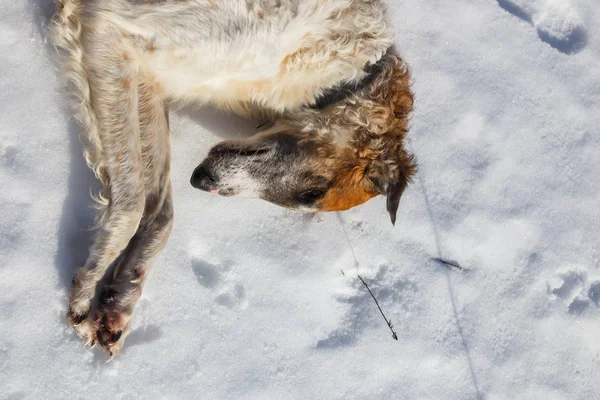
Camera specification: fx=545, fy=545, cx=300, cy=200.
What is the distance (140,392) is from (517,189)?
3.48 metres

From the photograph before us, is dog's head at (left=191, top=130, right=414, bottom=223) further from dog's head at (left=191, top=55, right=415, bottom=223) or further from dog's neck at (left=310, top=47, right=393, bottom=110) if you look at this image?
dog's neck at (left=310, top=47, right=393, bottom=110)

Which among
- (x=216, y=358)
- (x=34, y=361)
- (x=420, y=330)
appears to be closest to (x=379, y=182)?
(x=420, y=330)

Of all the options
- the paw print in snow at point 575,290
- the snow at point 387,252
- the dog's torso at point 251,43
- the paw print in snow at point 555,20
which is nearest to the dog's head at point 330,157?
the dog's torso at point 251,43

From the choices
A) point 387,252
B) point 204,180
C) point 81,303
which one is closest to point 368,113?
point 204,180

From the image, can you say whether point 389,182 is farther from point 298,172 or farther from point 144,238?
point 144,238

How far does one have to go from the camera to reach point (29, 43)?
3785 millimetres

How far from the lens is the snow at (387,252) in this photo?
3.78 meters

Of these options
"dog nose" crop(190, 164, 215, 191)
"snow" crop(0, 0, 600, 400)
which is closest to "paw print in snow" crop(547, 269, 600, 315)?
"snow" crop(0, 0, 600, 400)

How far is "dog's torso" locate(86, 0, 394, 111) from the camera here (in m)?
3.35

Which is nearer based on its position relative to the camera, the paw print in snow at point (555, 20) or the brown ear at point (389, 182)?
the brown ear at point (389, 182)

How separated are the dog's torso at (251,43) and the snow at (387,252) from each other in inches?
22.5

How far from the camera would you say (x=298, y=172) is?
355 centimetres

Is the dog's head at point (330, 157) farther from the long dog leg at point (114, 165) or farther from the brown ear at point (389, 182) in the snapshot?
the long dog leg at point (114, 165)

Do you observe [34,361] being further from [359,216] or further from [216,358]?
[359,216]
